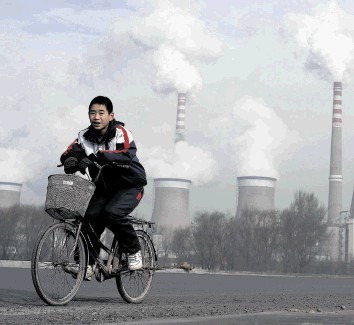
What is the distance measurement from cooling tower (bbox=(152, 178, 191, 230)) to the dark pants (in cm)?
7002

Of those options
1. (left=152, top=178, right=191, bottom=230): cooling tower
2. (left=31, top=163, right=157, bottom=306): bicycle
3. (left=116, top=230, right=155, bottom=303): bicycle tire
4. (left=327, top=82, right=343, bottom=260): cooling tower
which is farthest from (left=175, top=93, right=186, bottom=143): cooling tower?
(left=31, top=163, right=157, bottom=306): bicycle

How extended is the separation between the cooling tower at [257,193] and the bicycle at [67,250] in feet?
241

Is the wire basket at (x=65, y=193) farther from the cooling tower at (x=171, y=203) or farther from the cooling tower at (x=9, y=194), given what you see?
the cooling tower at (x=9, y=194)

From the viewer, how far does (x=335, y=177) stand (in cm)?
9312

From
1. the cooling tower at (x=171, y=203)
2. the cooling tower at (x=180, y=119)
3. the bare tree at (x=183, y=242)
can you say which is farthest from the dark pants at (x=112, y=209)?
the cooling tower at (x=180, y=119)

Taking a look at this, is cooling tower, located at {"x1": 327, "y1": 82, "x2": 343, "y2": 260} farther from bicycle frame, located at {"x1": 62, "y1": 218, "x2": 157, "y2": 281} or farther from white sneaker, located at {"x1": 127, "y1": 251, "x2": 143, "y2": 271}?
bicycle frame, located at {"x1": 62, "y1": 218, "x2": 157, "y2": 281}

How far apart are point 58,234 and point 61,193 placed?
353mm

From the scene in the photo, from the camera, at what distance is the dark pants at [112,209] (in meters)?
6.55

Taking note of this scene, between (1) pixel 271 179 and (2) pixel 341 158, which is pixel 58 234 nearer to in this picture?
(1) pixel 271 179

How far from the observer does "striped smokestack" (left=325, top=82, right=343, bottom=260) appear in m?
92.1

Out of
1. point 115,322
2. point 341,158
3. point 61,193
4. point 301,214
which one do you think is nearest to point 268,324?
point 115,322

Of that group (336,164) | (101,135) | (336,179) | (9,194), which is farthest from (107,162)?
(336,179)

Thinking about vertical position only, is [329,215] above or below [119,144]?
above

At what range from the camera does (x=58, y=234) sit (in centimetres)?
636
